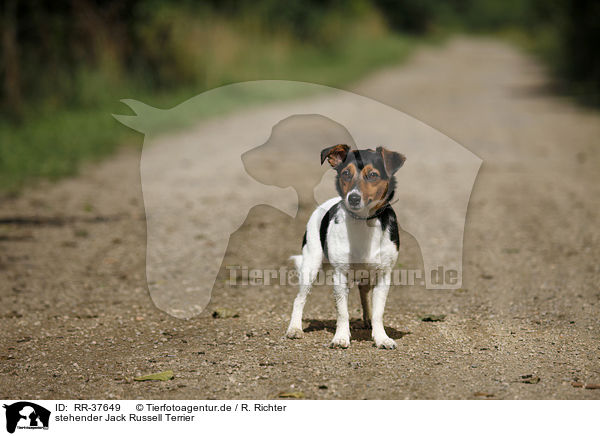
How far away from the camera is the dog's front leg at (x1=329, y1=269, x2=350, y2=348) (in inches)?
149

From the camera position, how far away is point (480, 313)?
191 inches

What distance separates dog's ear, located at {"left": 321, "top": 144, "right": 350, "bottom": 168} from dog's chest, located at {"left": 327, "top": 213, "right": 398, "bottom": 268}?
0.27 m

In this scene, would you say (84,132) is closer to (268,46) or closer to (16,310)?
(16,310)

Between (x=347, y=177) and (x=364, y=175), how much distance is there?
8 cm

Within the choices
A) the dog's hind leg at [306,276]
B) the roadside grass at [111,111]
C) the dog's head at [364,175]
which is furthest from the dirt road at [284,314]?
the roadside grass at [111,111]

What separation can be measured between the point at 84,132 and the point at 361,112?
17.4 feet

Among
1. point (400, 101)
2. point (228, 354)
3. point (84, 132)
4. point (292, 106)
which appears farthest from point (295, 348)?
point (400, 101)

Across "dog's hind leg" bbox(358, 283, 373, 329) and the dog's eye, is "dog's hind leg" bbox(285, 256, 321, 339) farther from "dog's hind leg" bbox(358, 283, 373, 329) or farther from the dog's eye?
the dog's eye

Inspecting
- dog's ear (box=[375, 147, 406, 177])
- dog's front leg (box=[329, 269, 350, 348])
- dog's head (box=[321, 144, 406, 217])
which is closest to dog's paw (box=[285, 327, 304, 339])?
dog's front leg (box=[329, 269, 350, 348])

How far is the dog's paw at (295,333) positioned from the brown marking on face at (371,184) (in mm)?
910

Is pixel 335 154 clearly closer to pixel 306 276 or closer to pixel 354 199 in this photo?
pixel 354 199
